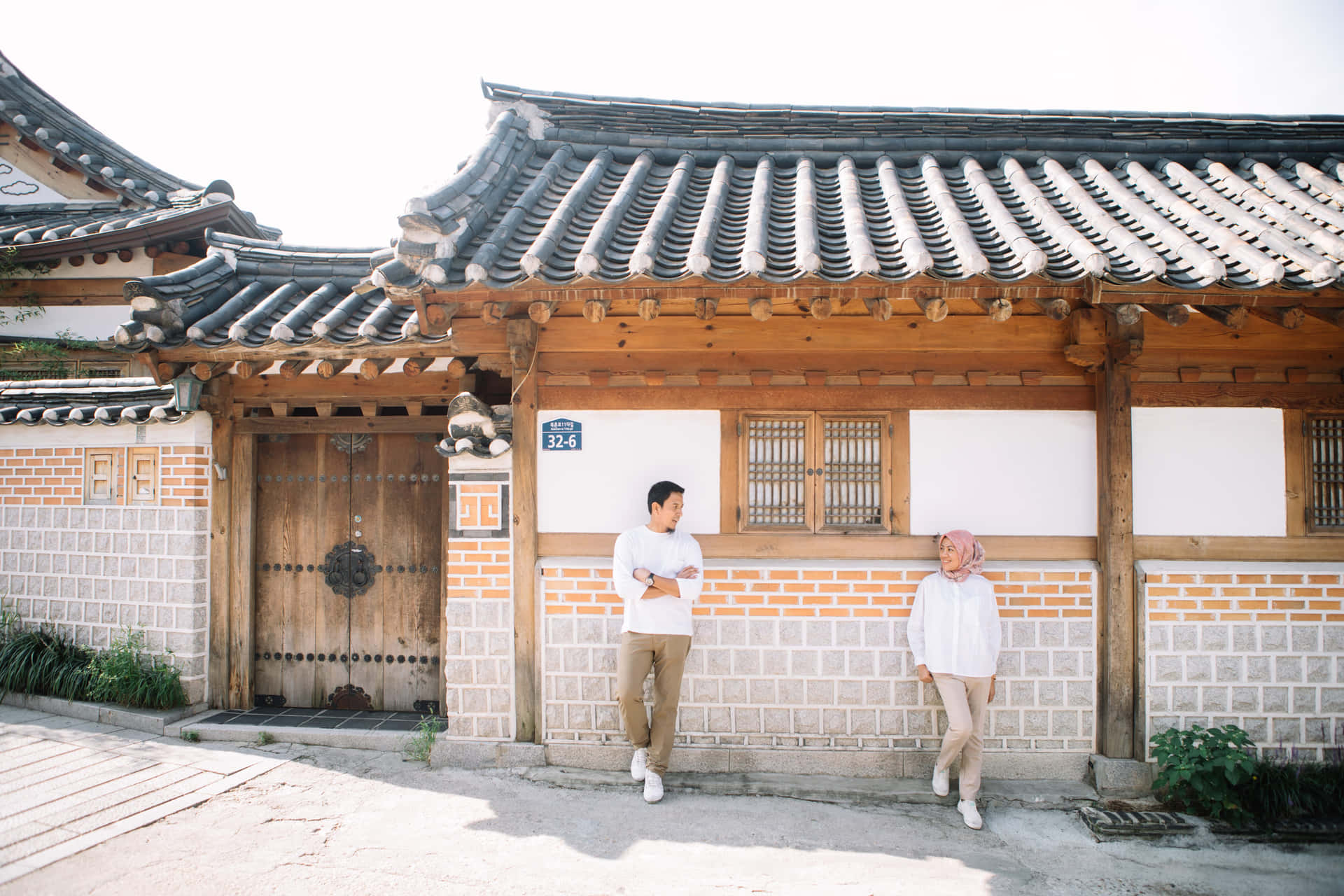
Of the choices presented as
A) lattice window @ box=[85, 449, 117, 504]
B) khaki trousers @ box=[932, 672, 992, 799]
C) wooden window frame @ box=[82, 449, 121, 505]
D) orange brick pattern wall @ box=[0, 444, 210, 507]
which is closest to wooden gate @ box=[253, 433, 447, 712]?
orange brick pattern wall @ box=[0, 444, 210, 507]

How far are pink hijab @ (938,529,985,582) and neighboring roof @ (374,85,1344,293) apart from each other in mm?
1733

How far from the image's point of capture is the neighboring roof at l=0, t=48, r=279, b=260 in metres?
8.73

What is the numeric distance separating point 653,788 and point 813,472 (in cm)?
248

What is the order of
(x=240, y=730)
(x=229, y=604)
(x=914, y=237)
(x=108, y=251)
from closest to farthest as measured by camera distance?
(x=914, y=237)
(x=240, y=730)
(x=229, y=604)
(x=108, y=251)

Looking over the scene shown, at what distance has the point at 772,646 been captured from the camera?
17.6 feet

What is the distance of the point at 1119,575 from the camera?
5191 mm

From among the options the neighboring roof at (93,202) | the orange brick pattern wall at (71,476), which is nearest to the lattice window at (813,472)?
the orange brick pattern wall at (71,476)

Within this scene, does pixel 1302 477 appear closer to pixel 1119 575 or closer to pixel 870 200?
pixel 1119 575

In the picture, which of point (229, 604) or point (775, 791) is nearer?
point (775, 791)

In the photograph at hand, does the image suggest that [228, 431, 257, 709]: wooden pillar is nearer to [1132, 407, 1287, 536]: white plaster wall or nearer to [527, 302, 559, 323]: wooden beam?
[527, 302, 559, 323]: wooden beam

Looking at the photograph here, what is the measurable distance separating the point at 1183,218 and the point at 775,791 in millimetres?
4990

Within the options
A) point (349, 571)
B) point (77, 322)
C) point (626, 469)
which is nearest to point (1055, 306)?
point (626, 469)

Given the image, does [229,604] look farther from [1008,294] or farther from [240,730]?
[1008,294]

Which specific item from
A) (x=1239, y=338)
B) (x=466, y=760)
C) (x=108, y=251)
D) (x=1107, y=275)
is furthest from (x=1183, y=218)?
(x=108, y=251)
